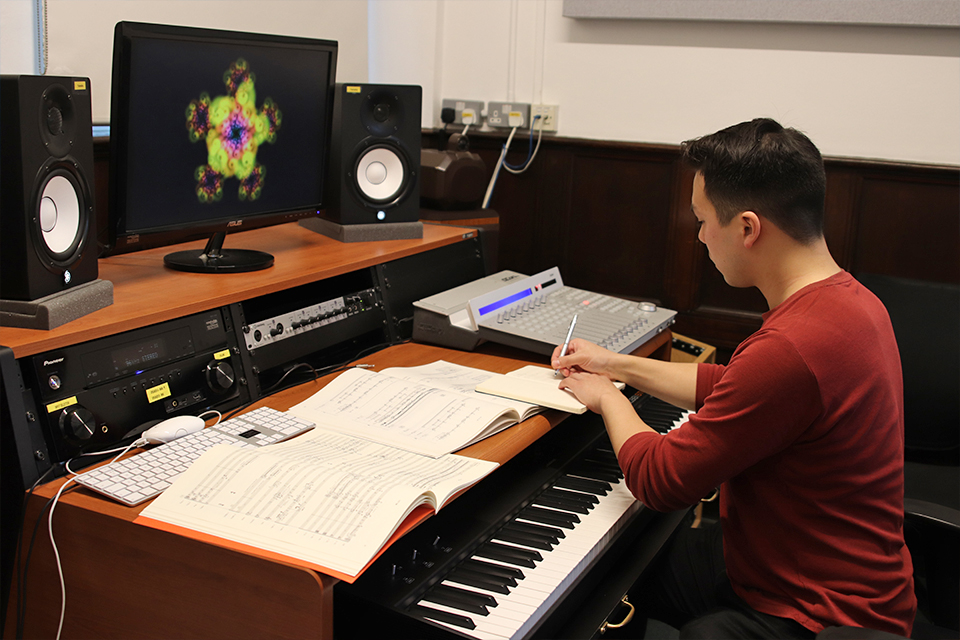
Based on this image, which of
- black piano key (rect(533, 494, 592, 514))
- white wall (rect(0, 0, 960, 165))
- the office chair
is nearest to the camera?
black piano key (rect(533, 494, 592, 514))

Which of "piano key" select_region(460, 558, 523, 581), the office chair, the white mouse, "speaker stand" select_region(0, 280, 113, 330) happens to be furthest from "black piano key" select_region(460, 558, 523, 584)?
the office chair

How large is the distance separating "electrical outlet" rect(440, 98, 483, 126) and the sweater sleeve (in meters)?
1.92

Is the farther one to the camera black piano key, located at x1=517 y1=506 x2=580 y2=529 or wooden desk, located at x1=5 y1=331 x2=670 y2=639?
black piano key, located at x1=517 y1=506 x2=580 y2=529

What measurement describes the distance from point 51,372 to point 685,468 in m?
0.92

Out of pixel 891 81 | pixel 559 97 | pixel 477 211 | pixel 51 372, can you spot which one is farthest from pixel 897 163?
pixel 51 372

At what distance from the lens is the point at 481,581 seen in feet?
3.80

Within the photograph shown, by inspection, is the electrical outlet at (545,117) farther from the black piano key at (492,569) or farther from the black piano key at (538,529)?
the black piano key at (492,569)

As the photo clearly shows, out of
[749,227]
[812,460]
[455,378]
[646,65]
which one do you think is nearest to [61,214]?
[455,378]

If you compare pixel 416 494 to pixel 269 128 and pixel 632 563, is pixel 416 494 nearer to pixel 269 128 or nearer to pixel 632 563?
pixel 632 563

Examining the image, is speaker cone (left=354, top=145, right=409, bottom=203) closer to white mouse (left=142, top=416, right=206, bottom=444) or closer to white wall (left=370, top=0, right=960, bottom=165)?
white mouse (left=142, top=416, right=206, bottom=444)

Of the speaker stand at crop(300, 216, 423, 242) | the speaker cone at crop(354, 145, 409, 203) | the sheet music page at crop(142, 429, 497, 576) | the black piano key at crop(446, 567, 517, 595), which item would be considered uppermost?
the speaker cone at crop(354, 145, 409, 203)

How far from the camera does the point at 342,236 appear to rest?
196cm

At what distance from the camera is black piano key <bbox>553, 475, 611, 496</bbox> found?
145 centimetres

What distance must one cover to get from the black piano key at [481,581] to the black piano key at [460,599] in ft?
0.06
